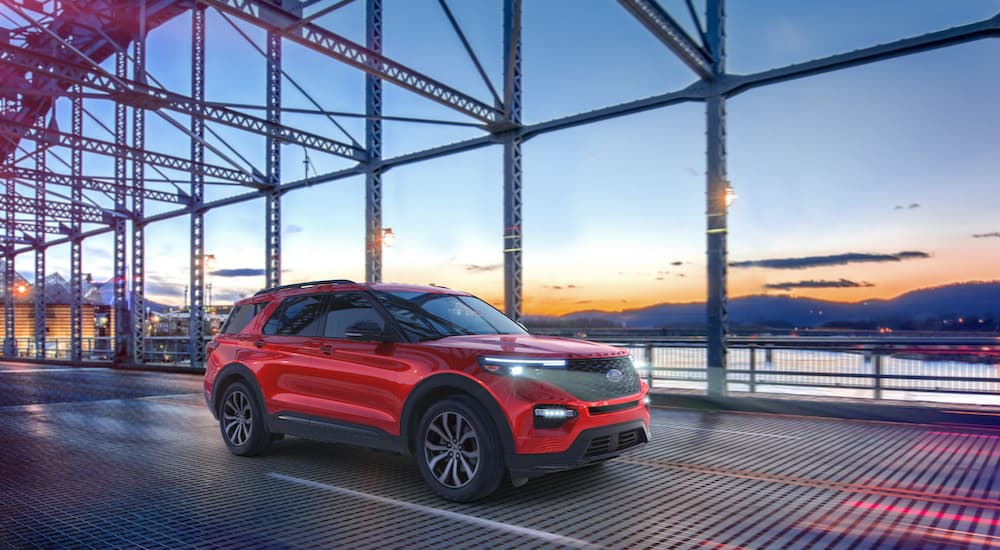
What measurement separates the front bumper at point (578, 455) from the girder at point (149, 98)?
1369cm

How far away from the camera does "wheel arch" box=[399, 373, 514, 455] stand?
226 inches

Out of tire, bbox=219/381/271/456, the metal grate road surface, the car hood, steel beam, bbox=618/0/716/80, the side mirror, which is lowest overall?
the metal grate road surface

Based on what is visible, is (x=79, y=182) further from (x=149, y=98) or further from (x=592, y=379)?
(x=592, y=379)

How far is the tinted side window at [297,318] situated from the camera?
7.79 m

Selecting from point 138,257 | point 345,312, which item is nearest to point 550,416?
point 345,312

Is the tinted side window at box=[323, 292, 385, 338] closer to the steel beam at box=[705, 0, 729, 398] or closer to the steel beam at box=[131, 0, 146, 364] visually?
the steel beam at box=[705, 0, 729, 398]

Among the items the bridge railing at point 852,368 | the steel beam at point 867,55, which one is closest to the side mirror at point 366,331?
the bridge railing at point 852,368

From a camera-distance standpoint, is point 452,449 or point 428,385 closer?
point 452,449

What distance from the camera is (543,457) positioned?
18.6ft

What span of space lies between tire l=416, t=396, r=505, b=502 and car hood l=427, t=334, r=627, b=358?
20.0 inches

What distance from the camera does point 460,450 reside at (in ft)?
19.8

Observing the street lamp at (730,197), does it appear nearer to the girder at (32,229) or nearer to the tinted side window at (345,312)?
the tinted side window at (345,312)

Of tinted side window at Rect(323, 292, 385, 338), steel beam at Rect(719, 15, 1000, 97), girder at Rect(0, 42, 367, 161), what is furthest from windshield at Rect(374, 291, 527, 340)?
girder at Rect(0, 42, 367, 161)

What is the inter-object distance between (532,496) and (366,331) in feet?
7.06
